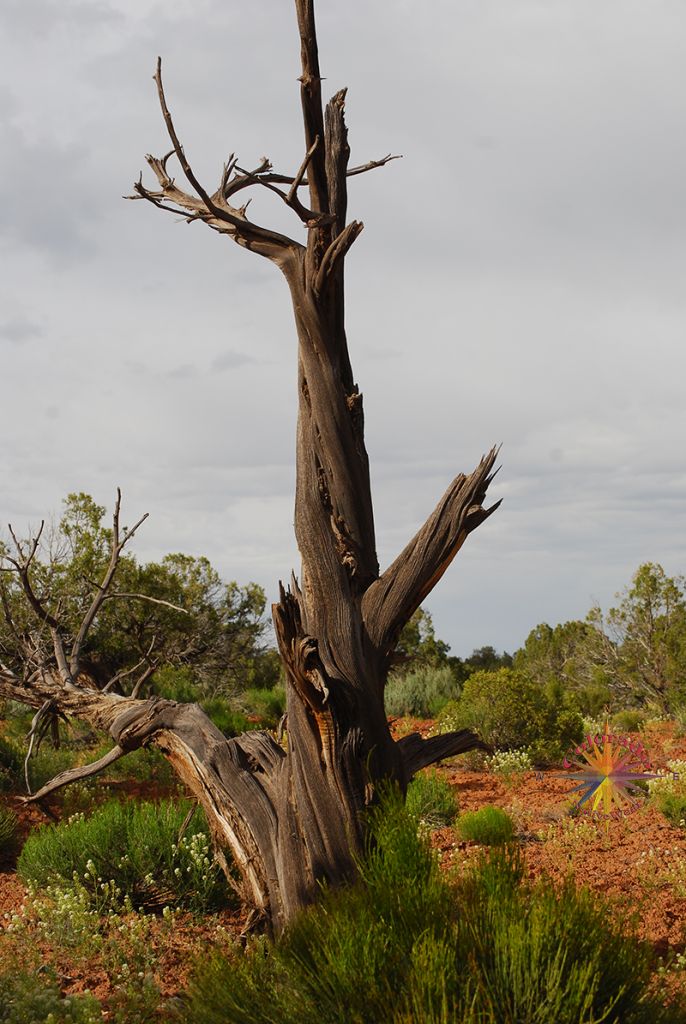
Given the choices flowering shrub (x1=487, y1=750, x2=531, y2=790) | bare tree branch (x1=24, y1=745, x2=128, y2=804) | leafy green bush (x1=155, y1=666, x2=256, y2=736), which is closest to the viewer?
bare tree branch (x1=24, y1=745, x2=128, y2=804)

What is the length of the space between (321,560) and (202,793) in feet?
5.49

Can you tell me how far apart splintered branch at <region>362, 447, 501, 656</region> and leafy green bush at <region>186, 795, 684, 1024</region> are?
1497mm

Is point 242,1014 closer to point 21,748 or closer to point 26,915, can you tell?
point 26,915

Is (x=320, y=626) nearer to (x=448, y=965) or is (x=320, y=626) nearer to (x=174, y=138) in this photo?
(x=448, y=965)

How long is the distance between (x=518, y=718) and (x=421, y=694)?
430cm

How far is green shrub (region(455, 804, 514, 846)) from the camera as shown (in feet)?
20.0

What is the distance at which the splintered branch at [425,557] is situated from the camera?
14.0ft

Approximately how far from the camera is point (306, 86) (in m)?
4.60

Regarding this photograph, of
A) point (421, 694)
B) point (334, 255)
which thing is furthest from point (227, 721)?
point (334, 255)

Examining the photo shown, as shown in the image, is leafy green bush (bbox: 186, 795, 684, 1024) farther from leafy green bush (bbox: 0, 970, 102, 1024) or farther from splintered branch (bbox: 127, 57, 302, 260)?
splintered branch (bbox: 127, 57, 302, 260)

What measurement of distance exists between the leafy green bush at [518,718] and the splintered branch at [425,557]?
20.4 ft

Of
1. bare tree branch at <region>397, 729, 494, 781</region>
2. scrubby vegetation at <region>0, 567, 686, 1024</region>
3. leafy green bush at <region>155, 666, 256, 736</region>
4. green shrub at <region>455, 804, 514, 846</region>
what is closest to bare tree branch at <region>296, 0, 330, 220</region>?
bare tree branch at <region>397, 729, 494, 781</region>

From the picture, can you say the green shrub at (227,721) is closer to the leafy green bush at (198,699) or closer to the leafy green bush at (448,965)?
the leafy green bush at (198,699)

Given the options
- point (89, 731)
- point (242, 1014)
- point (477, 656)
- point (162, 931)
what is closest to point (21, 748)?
point (89, 731)
